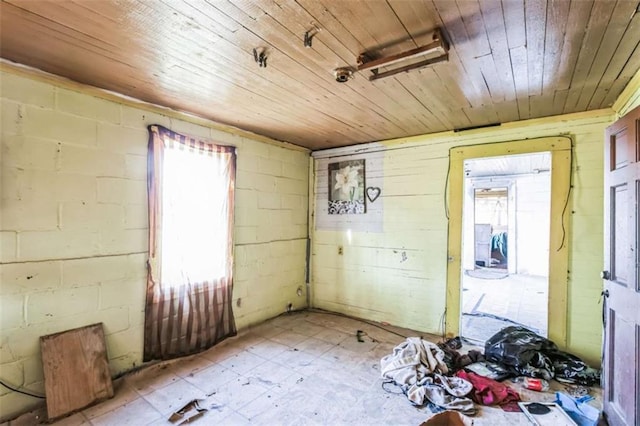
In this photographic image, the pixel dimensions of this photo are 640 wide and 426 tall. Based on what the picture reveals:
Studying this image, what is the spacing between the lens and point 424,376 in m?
2.50

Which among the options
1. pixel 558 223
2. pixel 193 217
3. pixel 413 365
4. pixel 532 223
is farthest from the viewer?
pixel 532 223

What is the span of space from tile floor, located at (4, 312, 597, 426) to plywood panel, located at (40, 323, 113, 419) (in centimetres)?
9

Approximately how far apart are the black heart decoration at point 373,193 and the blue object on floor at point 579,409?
261 cm

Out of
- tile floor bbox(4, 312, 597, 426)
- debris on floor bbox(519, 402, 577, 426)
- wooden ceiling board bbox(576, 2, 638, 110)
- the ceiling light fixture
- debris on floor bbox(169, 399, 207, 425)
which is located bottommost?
tile floor bbox(4, 312, 597, 426)

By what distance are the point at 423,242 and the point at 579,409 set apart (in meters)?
1.95

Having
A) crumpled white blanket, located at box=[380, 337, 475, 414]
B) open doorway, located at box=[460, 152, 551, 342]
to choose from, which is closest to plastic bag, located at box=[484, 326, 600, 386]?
crumpled white blanket, located at box=[380, 337, 475, 414]

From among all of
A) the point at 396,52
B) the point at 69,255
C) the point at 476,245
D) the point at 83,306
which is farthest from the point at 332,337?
the point at 476,245

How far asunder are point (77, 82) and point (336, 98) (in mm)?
1998

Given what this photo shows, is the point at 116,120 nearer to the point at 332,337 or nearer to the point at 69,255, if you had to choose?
the point at 69,255

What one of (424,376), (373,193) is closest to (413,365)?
(424,376)

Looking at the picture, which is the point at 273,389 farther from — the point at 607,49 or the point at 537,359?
the point at 607,49

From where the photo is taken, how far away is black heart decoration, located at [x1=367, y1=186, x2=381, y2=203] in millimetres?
4023

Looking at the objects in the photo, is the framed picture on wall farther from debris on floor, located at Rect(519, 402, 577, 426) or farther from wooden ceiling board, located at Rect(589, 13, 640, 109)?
debris on floor, located at Rect(519, 402, 577, 426)

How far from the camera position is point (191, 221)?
3000mm
